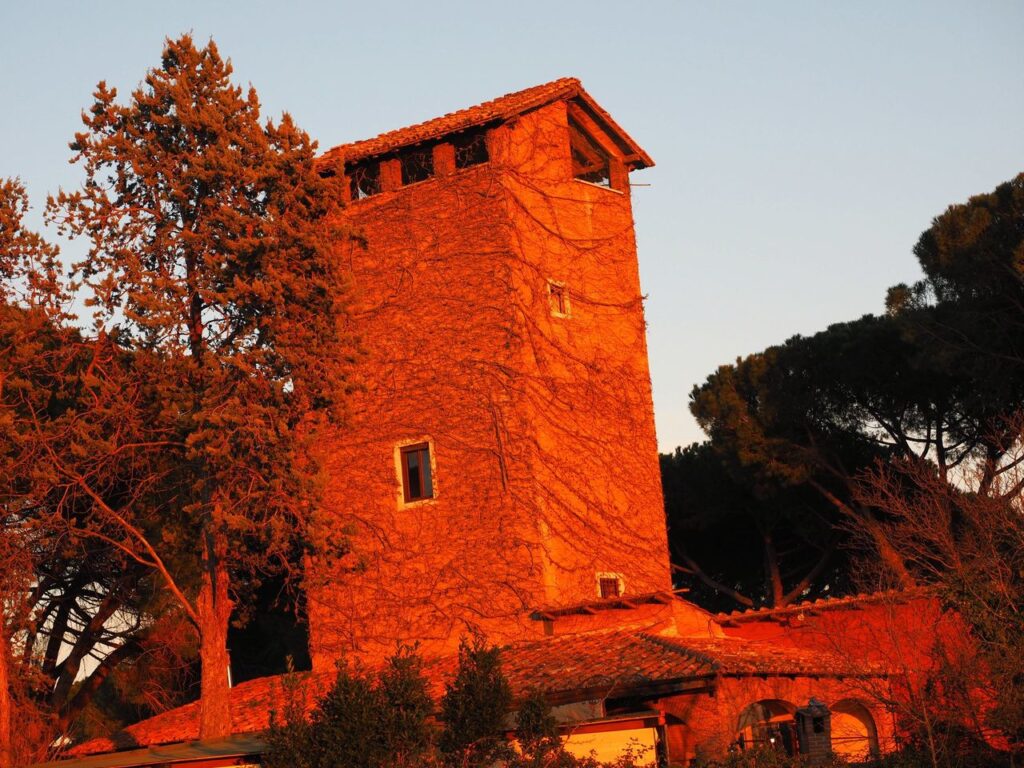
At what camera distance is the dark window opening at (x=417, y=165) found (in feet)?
68.0

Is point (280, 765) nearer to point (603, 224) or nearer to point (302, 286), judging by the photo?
point (302, 286)

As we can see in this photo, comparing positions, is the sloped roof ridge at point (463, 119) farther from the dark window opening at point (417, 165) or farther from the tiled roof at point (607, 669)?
the tiled roof at point (607, 669)

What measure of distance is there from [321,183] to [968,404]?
12181 millimetres

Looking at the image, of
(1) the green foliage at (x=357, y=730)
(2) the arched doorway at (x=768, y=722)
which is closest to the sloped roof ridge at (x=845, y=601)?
(2) the arched doorway at (x=768, y=722)

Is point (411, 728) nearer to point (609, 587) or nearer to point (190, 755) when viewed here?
point (190, 755)

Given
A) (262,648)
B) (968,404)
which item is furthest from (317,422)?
(968,404)

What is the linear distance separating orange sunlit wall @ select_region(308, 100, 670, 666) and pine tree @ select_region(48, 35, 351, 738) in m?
1.14

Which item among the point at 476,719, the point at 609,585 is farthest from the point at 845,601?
the point at 476,719

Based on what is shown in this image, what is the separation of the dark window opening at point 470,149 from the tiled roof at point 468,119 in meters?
0.30

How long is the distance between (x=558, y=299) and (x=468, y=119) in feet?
10.1

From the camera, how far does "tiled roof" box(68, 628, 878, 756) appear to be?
15.4 metres

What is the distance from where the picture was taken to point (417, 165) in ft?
68.5

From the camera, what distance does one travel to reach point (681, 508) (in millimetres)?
28391

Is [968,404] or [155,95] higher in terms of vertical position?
[155,95]
